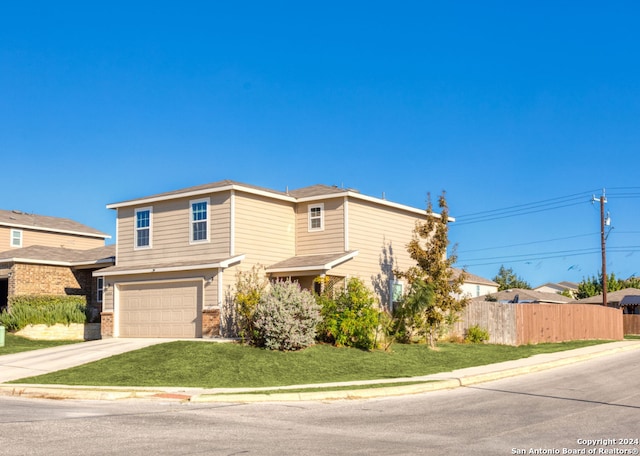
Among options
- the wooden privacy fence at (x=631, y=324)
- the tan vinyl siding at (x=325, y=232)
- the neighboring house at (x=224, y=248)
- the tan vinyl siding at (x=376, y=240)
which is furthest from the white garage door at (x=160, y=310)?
the wooden privacy fence at (x=631, y=324)

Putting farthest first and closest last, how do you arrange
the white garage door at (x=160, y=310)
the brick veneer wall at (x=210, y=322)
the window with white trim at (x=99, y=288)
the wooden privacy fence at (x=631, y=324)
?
1. the wooden privacy fence at (x=631, y=324)
2. the window with white trim at (x=99, y=288)
3. the white garage door at (x=160, y=310)
4. the brick veneer wall at (x=210, y=322)

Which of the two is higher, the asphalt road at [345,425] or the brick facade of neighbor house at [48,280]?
the brick facade of neighbor house at [48,280]

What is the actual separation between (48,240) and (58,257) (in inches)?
380

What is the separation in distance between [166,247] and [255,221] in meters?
4.18

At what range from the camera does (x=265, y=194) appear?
29234mm

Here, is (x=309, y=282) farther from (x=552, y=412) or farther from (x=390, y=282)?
(x=552, y=412)

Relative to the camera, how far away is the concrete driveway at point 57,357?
20328 millimetres

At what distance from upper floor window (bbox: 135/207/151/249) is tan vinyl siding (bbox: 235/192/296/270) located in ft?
16.3

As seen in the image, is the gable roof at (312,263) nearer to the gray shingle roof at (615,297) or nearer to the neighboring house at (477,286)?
the neighboring house at (477,286)

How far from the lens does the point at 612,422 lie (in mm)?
11945

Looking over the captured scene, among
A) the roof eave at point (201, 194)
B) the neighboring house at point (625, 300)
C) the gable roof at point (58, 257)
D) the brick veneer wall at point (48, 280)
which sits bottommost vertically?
the neighboring house at point (625, 300)

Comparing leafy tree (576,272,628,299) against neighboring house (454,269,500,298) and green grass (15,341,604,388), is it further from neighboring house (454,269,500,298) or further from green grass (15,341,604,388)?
green grass (15,341,604,388)

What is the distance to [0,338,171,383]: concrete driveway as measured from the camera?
20328mm

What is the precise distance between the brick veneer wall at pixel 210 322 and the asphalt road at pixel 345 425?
10911 mm
